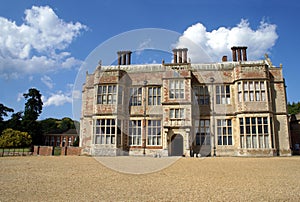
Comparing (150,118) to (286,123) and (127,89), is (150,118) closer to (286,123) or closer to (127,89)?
(127,89)

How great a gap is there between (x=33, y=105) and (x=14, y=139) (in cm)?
1097

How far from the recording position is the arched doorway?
2066 centimetres

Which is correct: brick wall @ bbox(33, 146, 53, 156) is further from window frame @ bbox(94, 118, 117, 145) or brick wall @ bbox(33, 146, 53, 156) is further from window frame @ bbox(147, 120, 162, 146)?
window frame @ bbox(147, 120, 162, 146)

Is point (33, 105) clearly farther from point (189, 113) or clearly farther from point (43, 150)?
point (189, 113)

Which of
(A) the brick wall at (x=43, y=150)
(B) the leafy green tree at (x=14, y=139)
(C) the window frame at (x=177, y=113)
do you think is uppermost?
(C) the window frame at (x=177, y=113)

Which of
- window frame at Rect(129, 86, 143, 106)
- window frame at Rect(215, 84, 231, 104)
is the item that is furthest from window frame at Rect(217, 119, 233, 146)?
window frame at Rect(129, 86, 143, 106)

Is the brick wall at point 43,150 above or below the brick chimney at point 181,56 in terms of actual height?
below

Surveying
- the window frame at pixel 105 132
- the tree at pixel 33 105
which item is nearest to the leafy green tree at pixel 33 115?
the tree at pixel 33 105

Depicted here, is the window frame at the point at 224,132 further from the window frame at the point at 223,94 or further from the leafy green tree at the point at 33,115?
the leafy green tree at the point at 33,115

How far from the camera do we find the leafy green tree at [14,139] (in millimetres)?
30114

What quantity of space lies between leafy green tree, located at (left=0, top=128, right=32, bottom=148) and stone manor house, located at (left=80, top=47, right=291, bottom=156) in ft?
46.1

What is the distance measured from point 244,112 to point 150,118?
26.6ft

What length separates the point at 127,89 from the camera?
22.0m

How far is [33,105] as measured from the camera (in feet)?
132
